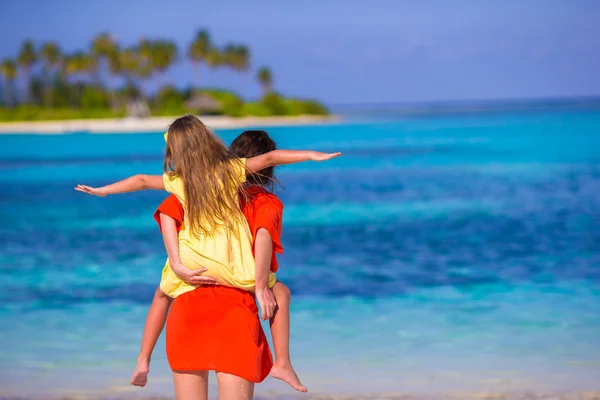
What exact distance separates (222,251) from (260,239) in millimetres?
136

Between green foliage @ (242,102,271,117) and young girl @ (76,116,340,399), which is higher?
green foliage @ (242,102,271,117)

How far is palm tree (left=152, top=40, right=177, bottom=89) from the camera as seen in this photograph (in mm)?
101938

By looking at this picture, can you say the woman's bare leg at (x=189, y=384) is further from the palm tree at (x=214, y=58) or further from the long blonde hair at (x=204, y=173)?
the palm tree at (x=214, y=58)

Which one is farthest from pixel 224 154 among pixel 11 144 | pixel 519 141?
pixel 11 144

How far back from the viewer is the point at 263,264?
302cm

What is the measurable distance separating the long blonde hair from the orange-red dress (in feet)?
0.27

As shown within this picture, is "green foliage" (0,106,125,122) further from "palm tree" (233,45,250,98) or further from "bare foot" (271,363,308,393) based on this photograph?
"bare foot" (271,363,308,393)

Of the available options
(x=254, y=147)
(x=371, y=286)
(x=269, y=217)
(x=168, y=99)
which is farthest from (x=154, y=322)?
(x=168, y=99)

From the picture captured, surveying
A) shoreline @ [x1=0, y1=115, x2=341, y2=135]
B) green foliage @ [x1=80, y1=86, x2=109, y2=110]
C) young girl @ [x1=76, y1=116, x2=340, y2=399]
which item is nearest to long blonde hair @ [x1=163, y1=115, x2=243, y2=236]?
young girl @ [x1=76, y1=116, x2=340, y2=399]

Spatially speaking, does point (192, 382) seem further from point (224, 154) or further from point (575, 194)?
point (575, 194)

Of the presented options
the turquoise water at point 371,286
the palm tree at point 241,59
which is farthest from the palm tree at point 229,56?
the turquoise water at point 371,286

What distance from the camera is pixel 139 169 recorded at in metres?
33.3

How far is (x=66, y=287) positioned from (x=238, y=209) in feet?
25.7

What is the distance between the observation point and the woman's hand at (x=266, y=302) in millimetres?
3016
